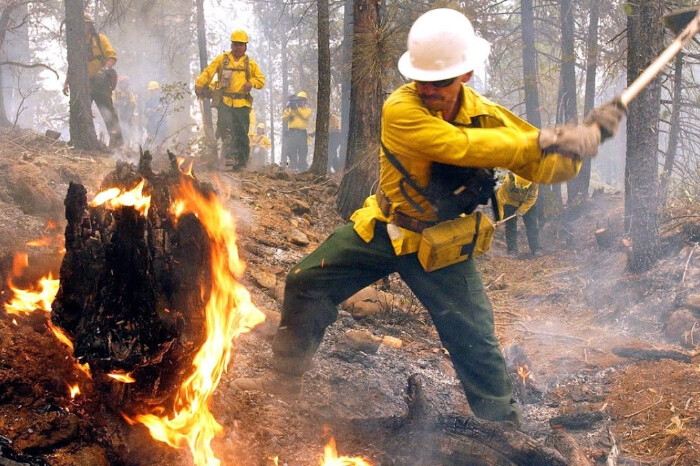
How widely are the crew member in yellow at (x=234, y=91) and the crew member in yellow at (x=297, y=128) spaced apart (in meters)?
7.61

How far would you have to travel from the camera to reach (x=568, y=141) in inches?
123

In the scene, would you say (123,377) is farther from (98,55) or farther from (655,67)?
(98,55)

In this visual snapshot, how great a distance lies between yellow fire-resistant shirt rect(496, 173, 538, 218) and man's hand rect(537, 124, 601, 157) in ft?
20.4

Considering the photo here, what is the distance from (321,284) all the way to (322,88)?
21.7 ft

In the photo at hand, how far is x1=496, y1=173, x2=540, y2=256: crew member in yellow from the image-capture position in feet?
30.9

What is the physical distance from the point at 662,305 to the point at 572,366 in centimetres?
206

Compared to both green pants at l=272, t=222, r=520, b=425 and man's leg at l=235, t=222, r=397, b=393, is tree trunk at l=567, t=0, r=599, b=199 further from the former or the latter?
man's leg at l=235, t=222, r=397, b=393

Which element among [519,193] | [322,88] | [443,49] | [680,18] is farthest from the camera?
[322,88]

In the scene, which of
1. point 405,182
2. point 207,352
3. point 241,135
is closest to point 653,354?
point 405,182

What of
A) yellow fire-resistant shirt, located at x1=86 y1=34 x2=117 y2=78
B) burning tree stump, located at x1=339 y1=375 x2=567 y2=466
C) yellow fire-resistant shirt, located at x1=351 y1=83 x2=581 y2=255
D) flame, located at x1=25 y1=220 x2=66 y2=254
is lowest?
burning tree stump, located at x1=339 y1=375 x2=567 y2=466

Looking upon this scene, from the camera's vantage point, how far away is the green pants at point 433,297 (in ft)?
11.8

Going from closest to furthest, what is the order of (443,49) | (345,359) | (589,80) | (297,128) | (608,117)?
(443,49) < (608,117) < (345,359) < (589,80) < (297,128)

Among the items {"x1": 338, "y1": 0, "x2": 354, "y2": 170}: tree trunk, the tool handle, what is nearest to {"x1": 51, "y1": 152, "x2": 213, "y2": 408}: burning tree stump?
the tool handle

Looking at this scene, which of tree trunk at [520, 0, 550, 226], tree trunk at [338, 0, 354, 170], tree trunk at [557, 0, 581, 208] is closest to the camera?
tree trunk at [557, 0, 581, 208]
